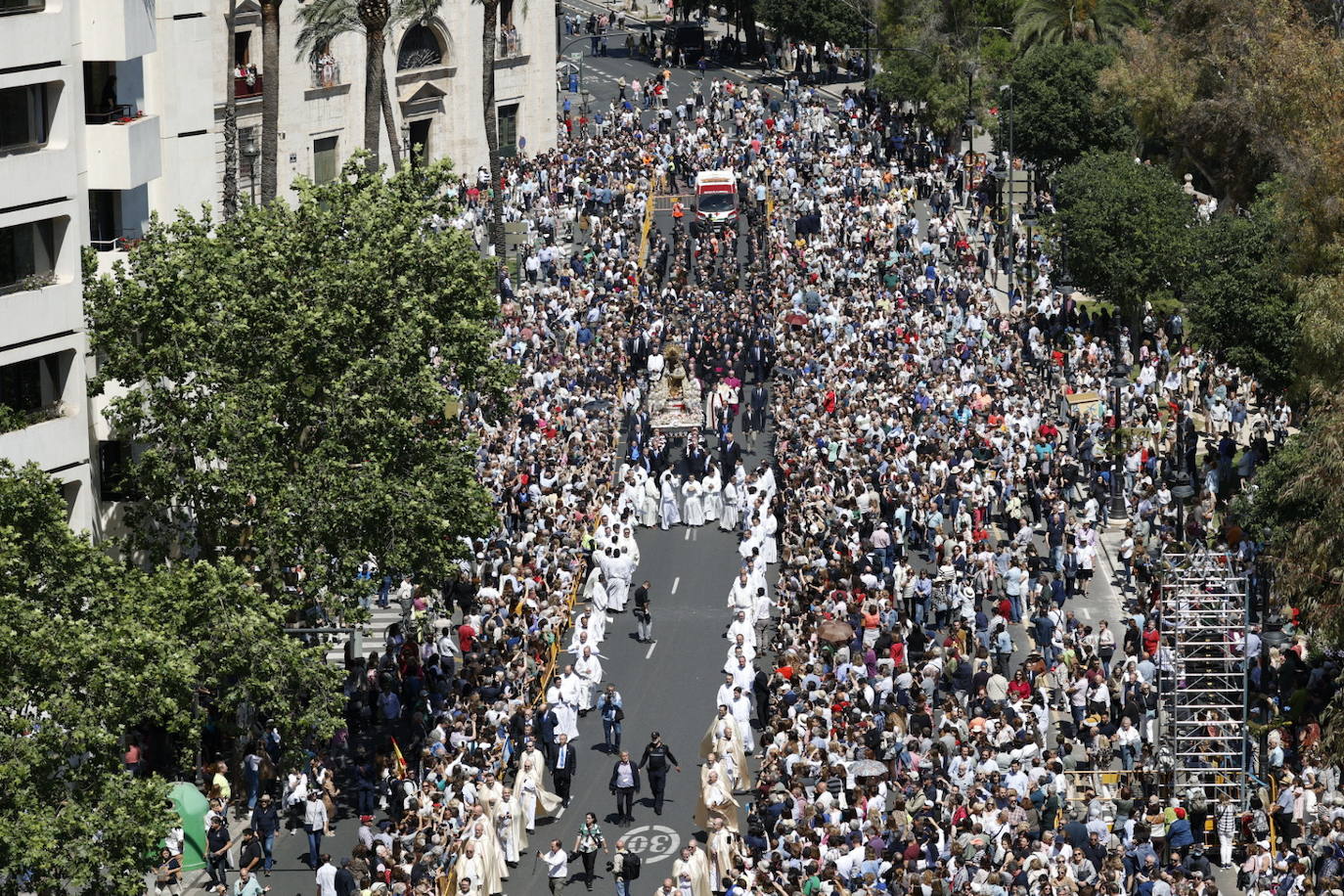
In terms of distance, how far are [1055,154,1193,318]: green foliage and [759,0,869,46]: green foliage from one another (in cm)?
4291

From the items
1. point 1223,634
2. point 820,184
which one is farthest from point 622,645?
point 820,184

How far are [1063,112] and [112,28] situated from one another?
133 ft

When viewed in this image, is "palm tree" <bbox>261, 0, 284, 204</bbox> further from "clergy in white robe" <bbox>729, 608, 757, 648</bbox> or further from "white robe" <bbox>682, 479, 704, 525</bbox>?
A: "clergy in white robe" <bbox>729, 608, 757, 648</bbox>

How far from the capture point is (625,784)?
36500mm

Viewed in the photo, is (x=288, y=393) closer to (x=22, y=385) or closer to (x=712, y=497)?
(x=22, y=385)

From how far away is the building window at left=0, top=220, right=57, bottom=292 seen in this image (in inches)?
1475

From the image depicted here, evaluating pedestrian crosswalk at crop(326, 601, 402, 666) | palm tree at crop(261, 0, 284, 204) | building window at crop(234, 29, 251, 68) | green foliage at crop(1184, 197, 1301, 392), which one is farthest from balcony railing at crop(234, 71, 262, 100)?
green foliage at crop(1184, 197, 1301, 392)

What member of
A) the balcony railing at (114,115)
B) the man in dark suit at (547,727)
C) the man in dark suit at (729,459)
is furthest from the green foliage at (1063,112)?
the man in dark suit at (547,727)

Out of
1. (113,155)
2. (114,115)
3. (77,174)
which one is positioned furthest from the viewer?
(114,115)

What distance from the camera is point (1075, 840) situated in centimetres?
3212

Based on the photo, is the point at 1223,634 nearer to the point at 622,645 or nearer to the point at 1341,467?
the point at 1341,467

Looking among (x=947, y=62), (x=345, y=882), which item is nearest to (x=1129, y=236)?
(x=947, y=62)

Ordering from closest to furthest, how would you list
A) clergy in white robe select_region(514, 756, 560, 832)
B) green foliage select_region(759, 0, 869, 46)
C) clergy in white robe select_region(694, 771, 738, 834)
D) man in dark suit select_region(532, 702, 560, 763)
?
clergy in white robe select_region(694, 771, 738, 834) → clergy in white robe select_region(514, 756, 560, 832) → man in dark suit select_region(532, 702, 560, 763) → green foliage select_region(759, 0, 869, 46)

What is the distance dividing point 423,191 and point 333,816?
11159 millimetres
